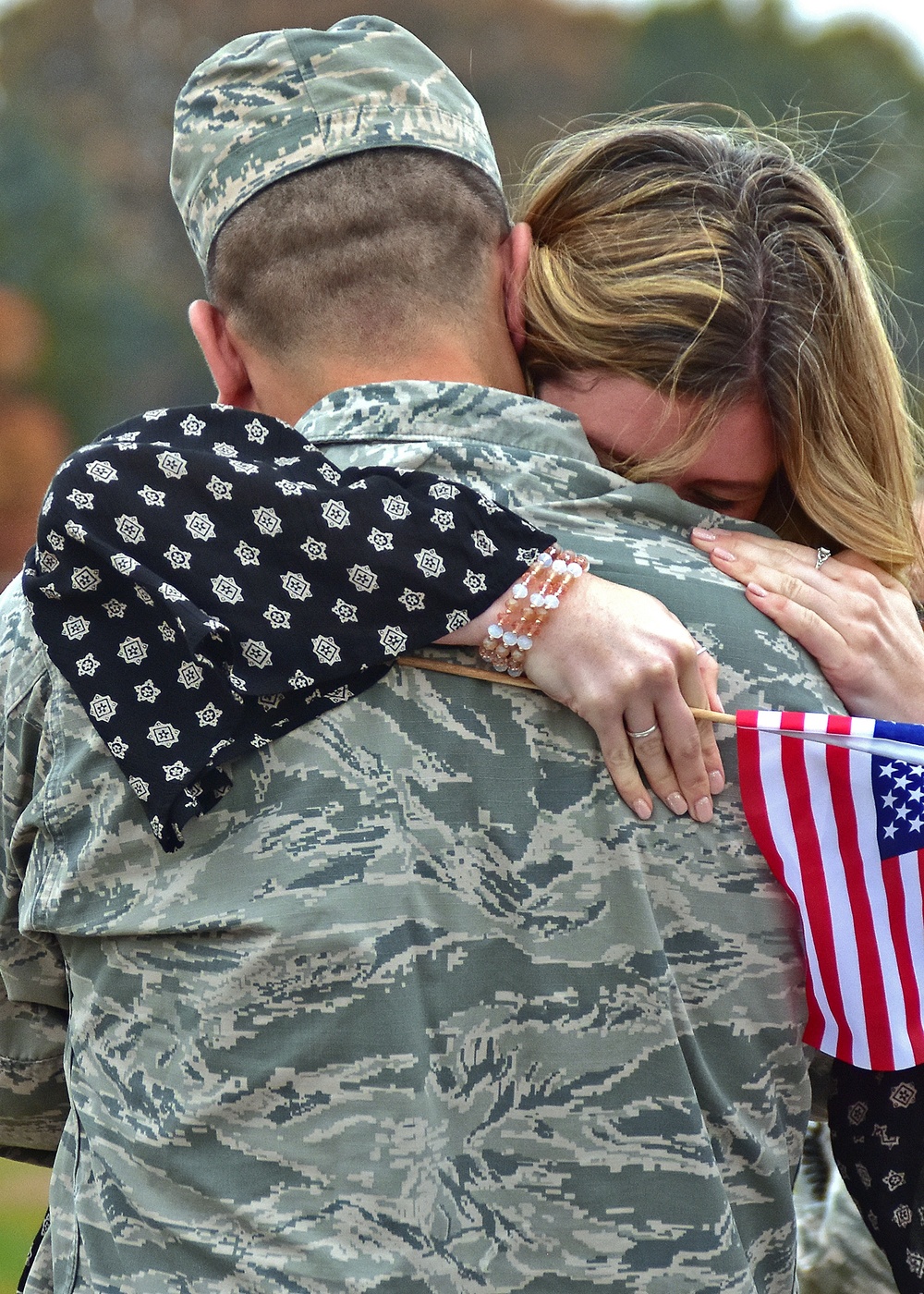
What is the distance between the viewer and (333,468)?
1.57m

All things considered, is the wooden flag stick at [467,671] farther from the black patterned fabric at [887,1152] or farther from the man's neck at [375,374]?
the black patterned fabric at [887,1152]

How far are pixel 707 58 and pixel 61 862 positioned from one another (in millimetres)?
35931

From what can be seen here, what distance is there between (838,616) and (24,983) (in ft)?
3.60

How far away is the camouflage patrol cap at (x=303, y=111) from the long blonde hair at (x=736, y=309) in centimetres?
18

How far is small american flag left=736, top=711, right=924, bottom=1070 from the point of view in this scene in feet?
5.29

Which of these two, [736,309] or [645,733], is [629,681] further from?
[736,309]

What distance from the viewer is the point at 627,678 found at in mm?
1521

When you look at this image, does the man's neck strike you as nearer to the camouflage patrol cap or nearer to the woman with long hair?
the woman with long hair

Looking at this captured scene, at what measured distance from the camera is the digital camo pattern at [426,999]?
152 cm

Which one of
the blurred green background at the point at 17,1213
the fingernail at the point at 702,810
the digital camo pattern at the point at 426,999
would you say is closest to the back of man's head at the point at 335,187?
the digital camo pattern at the point at 426,999

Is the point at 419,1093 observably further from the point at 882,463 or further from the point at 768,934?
the point at 882,463

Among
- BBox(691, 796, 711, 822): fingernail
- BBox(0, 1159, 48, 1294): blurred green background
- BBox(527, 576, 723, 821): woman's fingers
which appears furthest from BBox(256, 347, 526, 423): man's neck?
BBox(0, 1159, 48, 1294): blurred green background

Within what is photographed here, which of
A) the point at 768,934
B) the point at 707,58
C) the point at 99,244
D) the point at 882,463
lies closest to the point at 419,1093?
the point at 768,934

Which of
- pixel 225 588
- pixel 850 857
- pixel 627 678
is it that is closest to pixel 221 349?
pixel 225 588
